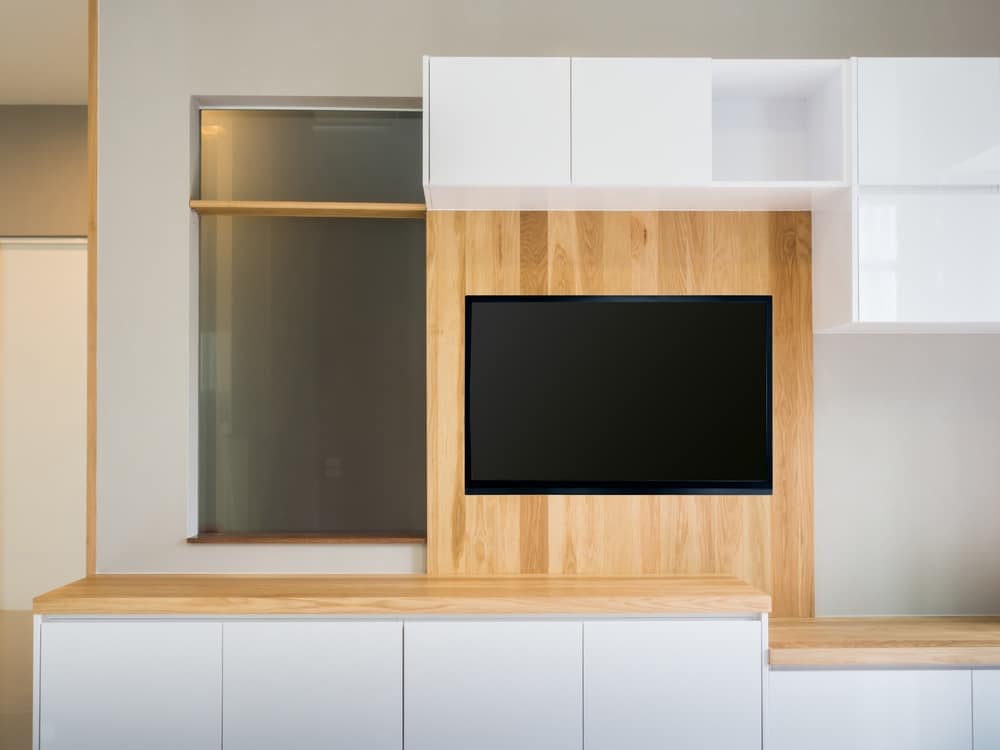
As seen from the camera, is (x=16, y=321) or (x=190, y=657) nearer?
(x=190, y=657)

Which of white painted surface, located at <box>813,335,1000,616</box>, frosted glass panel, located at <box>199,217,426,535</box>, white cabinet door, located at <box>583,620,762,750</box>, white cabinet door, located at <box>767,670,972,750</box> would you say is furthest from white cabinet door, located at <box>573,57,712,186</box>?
white cabinet door, located at <box>767,670,972,750</box>

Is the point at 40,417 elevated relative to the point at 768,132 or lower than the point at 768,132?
lower

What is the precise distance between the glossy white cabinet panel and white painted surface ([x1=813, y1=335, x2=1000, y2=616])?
0.40 meters

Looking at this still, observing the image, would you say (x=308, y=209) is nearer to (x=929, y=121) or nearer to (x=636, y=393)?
(x=636, y=393)

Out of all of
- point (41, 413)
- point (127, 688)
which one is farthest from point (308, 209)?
point (41, 413)

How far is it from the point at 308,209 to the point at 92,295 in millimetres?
771

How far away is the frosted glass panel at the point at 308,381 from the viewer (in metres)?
2.72

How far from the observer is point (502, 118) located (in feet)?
7.80

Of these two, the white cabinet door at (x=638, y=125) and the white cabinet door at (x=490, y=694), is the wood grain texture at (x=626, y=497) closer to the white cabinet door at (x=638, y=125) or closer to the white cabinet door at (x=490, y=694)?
the white cabinet door at (x=638, y=125)

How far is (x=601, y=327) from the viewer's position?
270 centimetres

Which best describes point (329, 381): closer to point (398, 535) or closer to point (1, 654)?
point (398, 535)

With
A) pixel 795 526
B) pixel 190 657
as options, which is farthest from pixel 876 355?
pixel 190 657

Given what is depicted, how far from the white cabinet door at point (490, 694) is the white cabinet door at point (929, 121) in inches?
66.1

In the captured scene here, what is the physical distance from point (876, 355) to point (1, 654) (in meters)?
3.88
